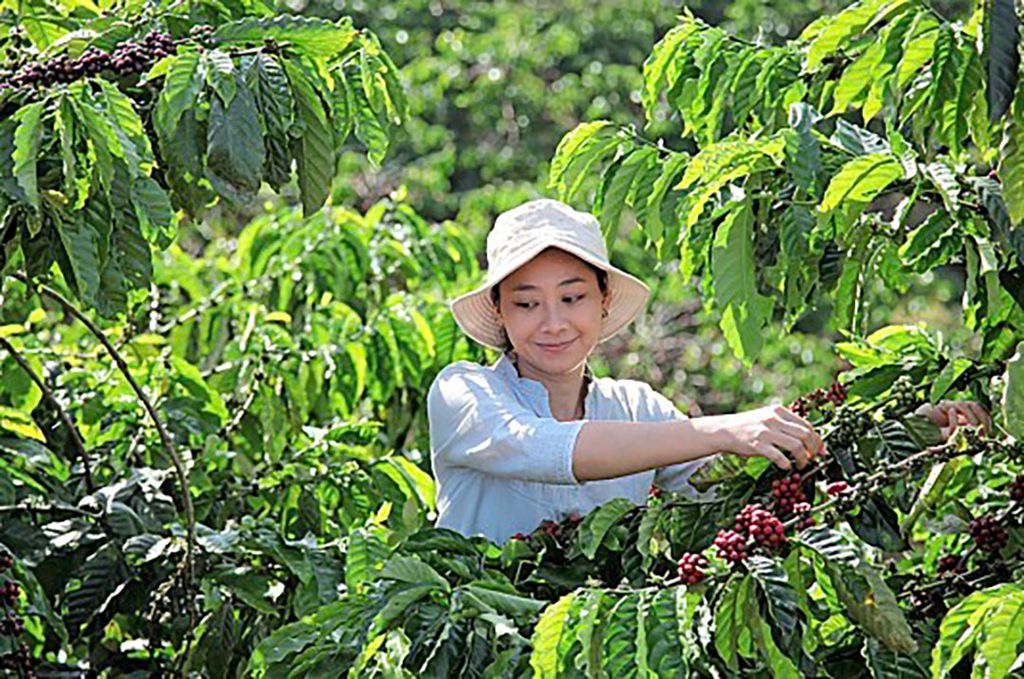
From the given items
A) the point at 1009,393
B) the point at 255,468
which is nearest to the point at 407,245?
the point at 255,468

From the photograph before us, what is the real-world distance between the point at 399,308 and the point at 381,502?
2.24 ft

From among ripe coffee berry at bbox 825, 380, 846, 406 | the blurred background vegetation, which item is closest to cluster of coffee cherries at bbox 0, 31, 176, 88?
ripe coffee berry at bbox 825, 380, 846, 406

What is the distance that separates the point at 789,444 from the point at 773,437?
0.7 inches

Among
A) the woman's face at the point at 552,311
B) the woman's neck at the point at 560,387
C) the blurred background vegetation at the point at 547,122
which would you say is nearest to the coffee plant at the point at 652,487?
the woman's face at the point at 552,311

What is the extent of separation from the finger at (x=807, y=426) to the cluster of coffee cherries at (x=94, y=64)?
0.82m

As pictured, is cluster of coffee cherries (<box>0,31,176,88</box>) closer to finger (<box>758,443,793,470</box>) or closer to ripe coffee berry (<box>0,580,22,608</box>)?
ripe coffee berry (<box>0,580,22,608</box>)

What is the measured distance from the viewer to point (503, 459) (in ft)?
6.95

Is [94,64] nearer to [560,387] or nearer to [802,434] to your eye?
[560,387]

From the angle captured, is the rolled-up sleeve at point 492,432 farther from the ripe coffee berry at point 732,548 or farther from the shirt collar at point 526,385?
the ripe coffee berry at point 732,548

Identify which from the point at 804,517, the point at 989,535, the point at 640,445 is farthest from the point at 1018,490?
the point at 640,445

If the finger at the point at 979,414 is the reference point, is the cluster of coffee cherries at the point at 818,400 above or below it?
above

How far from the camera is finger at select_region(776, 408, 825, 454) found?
1876mm

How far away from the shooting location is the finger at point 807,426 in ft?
6.15

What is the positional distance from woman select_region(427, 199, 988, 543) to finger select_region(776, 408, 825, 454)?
0.17 meters
